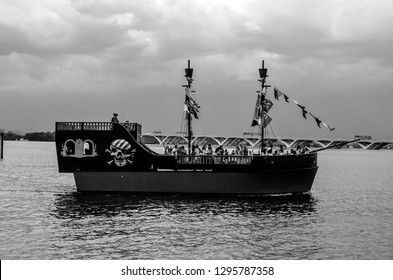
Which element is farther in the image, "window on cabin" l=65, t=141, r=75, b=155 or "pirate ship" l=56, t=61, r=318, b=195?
"window on cabin" l=65, t=141, r=75, b=155

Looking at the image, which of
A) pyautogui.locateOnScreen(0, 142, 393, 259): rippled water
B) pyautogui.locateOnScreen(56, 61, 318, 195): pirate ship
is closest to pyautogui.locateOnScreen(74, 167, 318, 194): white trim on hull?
pyautogui.locateOnScreen(56, 61, 318, 195): pirate ship

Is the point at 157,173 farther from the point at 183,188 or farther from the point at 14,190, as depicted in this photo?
the point at 14,190

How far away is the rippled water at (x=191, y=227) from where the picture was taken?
61.9ft

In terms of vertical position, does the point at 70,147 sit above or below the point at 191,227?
above

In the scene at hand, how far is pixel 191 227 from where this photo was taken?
23.2 meters

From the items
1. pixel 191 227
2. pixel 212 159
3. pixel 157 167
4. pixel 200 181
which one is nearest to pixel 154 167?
pixel 157 167

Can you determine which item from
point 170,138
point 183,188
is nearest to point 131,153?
point 183,188

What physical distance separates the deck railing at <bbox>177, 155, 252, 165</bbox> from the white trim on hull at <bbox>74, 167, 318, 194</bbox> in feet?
2.37

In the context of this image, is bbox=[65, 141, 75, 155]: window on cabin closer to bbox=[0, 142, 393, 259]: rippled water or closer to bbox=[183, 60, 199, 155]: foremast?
bbox=[0, 142, 393, 259]: rippled water

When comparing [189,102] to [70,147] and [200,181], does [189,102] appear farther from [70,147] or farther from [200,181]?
[70,147]

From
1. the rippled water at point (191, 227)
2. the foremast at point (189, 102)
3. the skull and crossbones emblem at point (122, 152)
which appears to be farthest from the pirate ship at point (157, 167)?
the foremast at point (189, 102)

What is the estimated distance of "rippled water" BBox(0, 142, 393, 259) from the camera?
18859mm

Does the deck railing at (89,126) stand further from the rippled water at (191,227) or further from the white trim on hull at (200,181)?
the rippled water at (191,227)

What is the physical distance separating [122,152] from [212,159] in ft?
19.8
